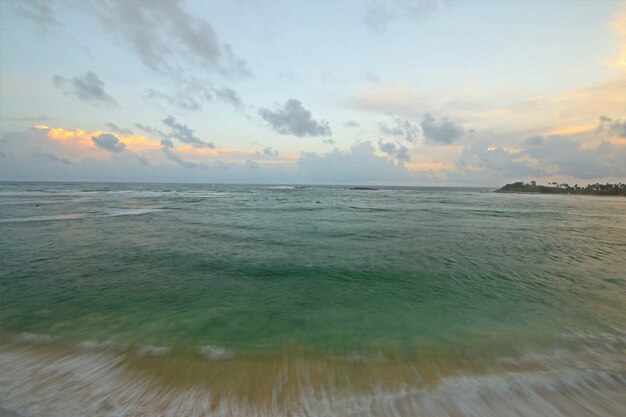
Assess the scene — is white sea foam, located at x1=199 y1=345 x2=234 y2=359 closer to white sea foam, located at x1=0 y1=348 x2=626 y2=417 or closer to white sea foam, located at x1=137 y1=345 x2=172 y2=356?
white sea foam, located at x1=137 y1=345 x2=172 y2=356

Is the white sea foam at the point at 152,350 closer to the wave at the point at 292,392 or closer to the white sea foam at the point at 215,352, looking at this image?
the wave at the point at 292,392

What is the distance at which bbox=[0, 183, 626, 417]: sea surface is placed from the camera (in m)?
4.36

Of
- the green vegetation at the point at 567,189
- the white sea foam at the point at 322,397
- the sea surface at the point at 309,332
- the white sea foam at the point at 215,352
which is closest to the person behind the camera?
the white sea foam at the point at 322,397

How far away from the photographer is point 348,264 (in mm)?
12250

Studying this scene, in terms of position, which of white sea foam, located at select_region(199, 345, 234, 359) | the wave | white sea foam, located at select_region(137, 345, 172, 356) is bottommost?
white sea foam, located at select_region(137, 345, 172, 356)

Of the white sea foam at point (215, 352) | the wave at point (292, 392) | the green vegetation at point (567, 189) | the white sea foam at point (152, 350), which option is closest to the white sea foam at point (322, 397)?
the wave at point (292, 392)

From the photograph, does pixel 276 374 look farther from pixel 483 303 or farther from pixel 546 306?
pixel 546 306

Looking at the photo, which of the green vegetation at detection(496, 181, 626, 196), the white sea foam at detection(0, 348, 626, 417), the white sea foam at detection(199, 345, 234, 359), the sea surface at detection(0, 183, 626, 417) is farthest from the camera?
the green vegetation at detection(496, 181, 626, 196)

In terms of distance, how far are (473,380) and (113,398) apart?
234 inches

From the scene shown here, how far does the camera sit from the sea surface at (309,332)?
4.36 m

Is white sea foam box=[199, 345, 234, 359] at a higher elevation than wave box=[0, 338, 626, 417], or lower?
lower

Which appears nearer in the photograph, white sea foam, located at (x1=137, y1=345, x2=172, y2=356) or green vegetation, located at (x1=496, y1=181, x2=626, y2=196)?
white sea foam, located at (x1=137, y1=345, x2=172, y2=356)

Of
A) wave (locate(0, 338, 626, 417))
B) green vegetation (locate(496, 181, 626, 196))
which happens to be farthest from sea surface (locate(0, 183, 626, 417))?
green vegetation (locate(496, 181, 626, 196))

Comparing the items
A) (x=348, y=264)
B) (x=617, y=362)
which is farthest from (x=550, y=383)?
(x=348, y=264)
